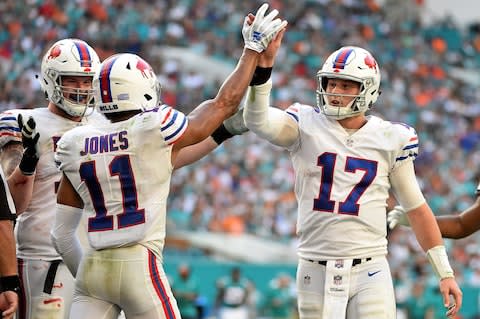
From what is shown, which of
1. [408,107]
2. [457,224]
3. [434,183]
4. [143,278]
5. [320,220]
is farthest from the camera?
[408,107]

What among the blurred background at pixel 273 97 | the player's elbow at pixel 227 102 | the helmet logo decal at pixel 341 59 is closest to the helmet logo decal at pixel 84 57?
the player's elbow at pixel 227 102

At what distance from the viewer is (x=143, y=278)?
4.98 metres

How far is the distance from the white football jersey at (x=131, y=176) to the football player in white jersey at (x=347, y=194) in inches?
28.9

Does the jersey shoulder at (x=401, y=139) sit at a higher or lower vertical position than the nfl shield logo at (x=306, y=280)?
higher

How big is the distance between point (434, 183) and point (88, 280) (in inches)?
517

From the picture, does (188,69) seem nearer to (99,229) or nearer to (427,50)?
(427,50)

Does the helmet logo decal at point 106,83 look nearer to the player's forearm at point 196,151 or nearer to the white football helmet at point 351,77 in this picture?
the player's forearm at point 196,151

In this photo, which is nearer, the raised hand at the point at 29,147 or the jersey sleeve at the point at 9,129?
the raised hand at the point at 29,147

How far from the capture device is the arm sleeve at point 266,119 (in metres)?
5.57

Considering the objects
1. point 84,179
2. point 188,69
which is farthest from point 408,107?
point 84,179

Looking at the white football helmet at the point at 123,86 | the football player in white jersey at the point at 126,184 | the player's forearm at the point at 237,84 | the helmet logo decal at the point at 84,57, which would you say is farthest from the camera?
the helmet logo decal at the point at 84,57

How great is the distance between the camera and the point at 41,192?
599 centimetres

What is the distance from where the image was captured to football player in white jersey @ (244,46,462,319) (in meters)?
5.68

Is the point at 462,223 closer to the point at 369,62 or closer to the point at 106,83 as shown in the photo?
the point at 369,62
